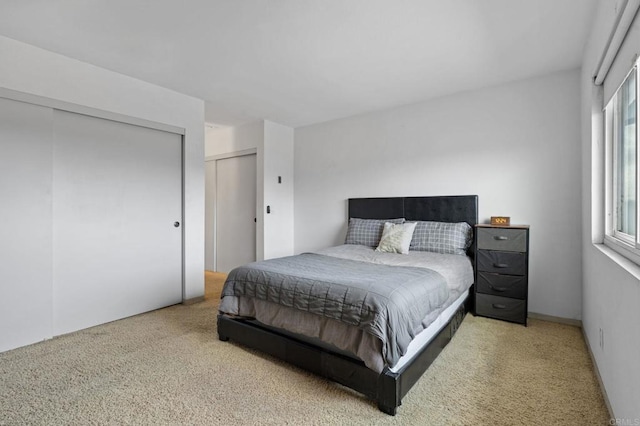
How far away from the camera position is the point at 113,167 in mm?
2998

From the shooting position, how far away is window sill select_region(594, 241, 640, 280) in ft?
4.34

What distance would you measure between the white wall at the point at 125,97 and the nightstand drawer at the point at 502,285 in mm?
3053

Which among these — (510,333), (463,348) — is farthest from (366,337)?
(510,333)

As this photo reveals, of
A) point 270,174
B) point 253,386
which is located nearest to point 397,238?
point 253,386

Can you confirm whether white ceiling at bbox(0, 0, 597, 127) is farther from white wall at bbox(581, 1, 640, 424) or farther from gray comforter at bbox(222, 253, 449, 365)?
gray comforter at bbox(222, 253, 449, 365)

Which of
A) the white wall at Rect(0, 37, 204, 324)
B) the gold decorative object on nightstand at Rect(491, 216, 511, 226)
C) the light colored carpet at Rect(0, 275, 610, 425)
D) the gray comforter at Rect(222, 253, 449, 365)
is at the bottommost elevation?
the light colored carpet at Rect(0, 275, 610, 425)

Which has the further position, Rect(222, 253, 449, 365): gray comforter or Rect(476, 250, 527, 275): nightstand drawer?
Rect(476, 250, 527, 275): nightstand drawer

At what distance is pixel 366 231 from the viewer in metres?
3.84

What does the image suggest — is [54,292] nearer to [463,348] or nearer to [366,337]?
[366,337]

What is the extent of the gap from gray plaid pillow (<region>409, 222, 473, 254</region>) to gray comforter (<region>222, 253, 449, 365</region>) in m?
0.91

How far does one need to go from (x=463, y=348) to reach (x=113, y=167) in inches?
136

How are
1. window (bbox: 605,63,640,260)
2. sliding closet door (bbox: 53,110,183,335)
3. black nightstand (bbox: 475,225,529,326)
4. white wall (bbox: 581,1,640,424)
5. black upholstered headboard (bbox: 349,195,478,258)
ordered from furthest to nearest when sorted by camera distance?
black upholstered headboard (bbox: 349,195,478,258)
black nightstand (bbox: 475,225,529,326)
sliding closet door (bbox: 53,110,183,335)
window (bbox: 605,63,640,260)
white wall (bbox: 581,1,640,424)

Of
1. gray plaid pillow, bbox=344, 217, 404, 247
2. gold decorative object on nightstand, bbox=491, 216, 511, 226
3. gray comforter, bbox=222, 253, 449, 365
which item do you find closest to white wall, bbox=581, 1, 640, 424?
gold decorative object on nightstand, bbox=491, 216, 511, 226

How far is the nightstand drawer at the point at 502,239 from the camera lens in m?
2.85
